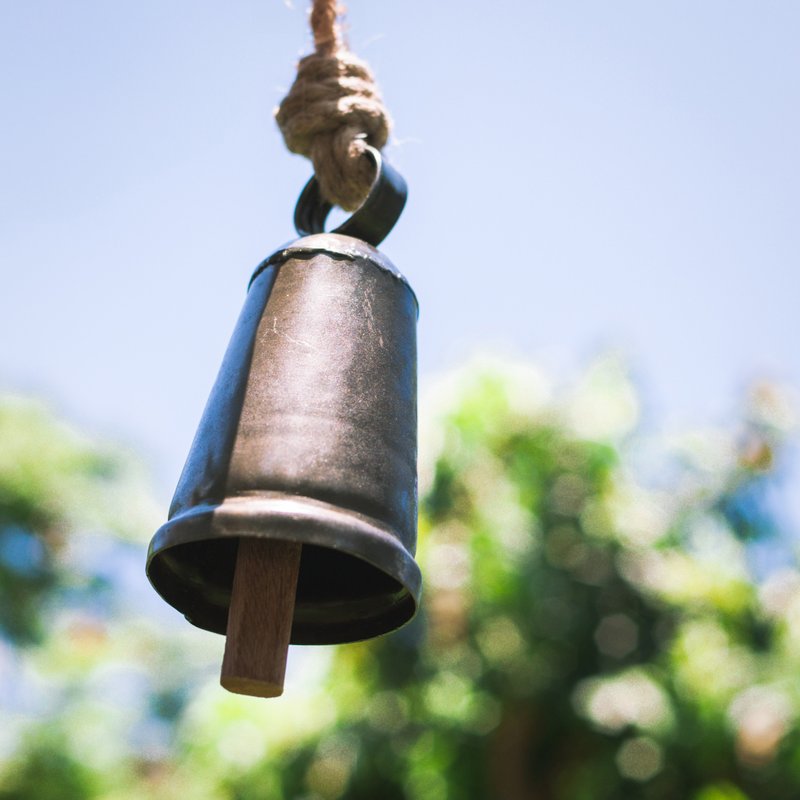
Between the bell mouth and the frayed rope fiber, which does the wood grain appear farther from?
the frayed rope fiber

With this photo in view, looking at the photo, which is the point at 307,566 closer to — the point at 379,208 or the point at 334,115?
the point at 379,208

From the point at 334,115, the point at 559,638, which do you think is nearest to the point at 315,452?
the point at 334,115

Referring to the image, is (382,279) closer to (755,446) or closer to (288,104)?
(288,104)

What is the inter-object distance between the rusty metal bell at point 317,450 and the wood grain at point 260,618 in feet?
0.26

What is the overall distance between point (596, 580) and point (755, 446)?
59.6 inches

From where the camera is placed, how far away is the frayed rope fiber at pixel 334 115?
152cm

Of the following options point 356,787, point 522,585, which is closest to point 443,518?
point 522,585

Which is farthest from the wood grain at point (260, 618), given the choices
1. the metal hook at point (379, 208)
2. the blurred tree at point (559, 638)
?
the blurred tree at point (559, 638)

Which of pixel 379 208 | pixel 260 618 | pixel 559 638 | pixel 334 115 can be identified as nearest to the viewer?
pixel 260 618

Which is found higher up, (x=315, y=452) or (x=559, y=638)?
(x=559, y=638)

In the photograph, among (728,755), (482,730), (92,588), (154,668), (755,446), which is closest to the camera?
(728,755)

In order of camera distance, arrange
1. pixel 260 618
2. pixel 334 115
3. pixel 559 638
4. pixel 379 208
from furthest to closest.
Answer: pixel 559 638 → pixel 334 115 → pixel 379 208 → pixel 260 618

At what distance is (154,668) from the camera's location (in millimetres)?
23219

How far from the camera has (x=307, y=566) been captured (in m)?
1.48
